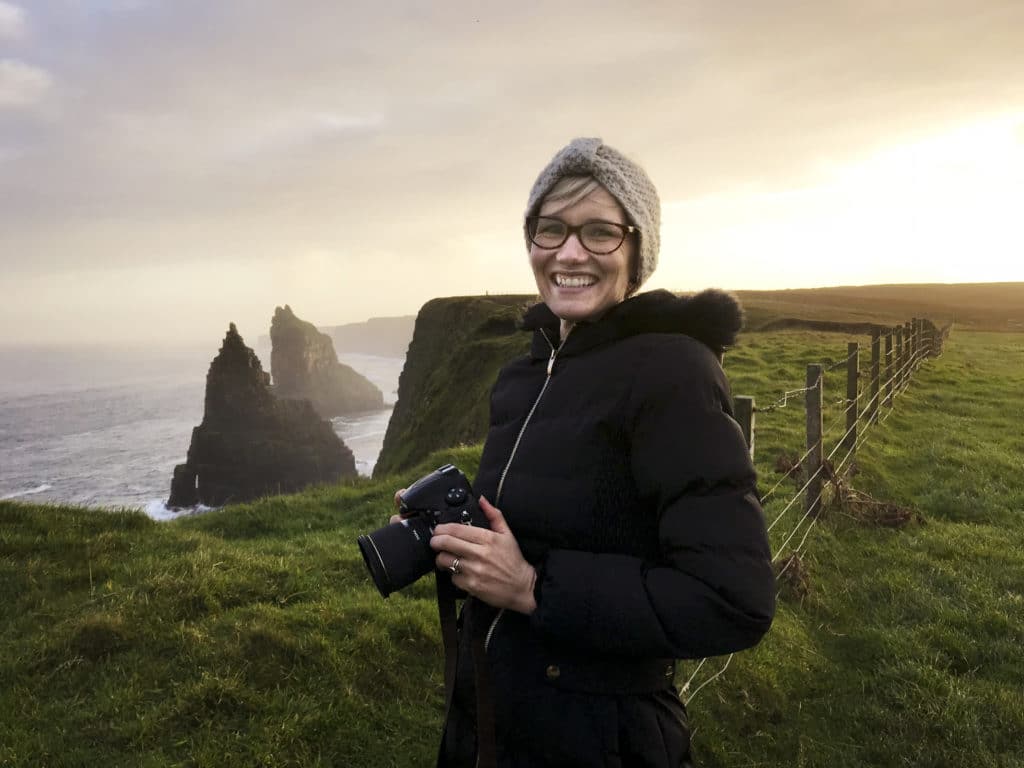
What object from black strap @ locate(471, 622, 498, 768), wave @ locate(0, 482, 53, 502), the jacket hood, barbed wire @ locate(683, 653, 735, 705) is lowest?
wave @ locate(0, 482, 53, 502)

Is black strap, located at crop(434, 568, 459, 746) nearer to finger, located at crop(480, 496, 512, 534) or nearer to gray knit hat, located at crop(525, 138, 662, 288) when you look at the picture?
finger, located at crop(480, 496, 512, 534)

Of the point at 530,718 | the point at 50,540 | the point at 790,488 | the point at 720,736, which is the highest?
the point at 530,718

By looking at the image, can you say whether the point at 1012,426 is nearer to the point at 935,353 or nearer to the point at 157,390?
the point at 935,353

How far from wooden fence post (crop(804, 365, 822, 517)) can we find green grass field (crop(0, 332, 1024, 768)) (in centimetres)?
29

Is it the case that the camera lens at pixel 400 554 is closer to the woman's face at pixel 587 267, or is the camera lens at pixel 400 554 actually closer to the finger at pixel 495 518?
the finger at pixel 495 518

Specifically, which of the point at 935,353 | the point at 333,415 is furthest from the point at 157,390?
the point at 935,353

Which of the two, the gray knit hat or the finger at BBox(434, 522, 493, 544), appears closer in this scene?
the finger at BBox(434, 522, 493, 544)

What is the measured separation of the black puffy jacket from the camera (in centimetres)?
155

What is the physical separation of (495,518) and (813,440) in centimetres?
662

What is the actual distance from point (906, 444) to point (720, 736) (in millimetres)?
9366

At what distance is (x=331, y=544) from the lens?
7.36 meters

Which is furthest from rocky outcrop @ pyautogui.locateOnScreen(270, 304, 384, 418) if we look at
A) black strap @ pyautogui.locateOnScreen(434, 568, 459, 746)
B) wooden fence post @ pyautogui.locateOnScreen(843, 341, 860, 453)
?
black strap @ pyautogui.locateOnScreen(434, 568, 459, 746)

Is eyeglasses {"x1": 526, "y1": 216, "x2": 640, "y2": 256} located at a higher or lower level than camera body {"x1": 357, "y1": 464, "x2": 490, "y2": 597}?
higher

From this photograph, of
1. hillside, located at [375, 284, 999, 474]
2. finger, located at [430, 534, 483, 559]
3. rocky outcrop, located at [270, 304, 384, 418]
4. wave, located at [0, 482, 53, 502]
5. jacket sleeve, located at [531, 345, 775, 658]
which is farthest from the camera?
rocky outcrop, located at [270, 304, 384, 418]
